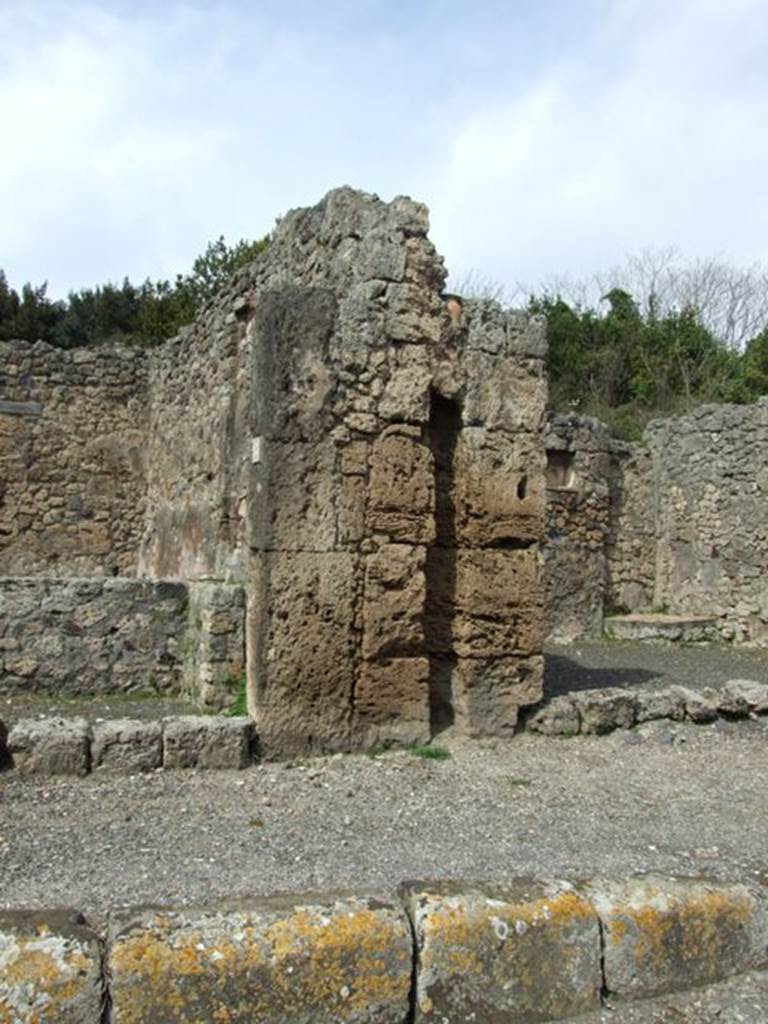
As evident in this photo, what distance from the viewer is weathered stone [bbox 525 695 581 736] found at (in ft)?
20.9

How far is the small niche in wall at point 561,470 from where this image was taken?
14000mm

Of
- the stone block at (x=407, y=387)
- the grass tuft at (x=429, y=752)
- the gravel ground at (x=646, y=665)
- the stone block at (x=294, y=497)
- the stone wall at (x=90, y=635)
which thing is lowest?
the gravel ground at (x=646, y=665)

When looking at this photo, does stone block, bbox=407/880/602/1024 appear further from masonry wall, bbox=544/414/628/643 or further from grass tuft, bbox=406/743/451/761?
masonry wall, bbox=544/414/628/643

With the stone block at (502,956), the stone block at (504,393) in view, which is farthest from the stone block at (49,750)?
the stone block at (504,393)

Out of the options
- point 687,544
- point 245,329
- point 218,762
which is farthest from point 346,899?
point 687,544

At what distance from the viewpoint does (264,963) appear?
9.02 ft

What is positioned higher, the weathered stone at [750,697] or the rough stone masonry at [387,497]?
the rough stone masonry at [387,497]

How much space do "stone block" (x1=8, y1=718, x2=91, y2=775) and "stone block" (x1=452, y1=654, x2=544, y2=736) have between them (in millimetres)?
2456

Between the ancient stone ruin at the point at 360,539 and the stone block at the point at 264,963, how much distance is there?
107 inches

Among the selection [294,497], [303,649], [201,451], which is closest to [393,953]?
[303,649]

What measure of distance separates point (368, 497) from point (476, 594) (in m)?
1.06

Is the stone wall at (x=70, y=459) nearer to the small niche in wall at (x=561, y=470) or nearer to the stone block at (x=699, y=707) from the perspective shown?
the small niche in wall at (x=561, y=470)

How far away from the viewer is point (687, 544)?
15.1 m

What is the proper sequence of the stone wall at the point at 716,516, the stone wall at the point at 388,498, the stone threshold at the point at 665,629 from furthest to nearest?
1. the stone wall at the point at 716,516
2. the stone threshold at the point at 665,629
3. the stone wall at the point at 388,498
